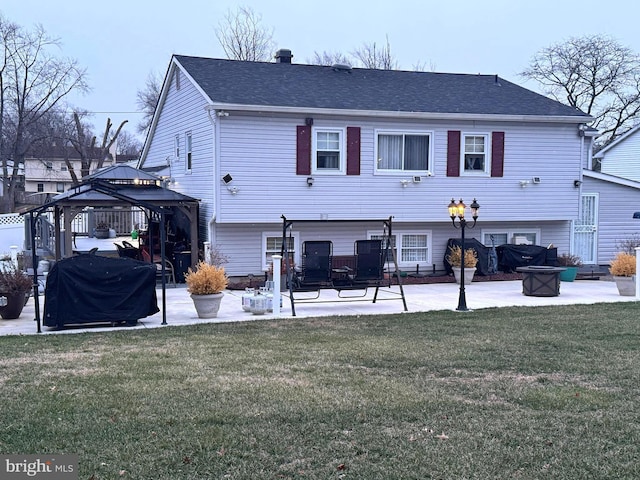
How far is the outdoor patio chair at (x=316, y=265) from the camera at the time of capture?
1202 centimetres

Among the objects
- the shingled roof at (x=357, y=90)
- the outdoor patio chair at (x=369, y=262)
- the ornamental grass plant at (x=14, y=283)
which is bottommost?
the ornamental grass plant at (x=14, y=283)

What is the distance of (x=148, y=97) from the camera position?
156ft

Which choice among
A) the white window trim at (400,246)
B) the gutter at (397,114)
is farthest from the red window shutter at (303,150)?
the white window trim at (400,246)

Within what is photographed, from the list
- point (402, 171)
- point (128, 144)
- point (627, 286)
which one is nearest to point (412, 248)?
point (402, 171)

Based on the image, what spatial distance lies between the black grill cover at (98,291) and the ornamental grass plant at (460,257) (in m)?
8.18

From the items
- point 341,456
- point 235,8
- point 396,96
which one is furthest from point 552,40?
point 341,456

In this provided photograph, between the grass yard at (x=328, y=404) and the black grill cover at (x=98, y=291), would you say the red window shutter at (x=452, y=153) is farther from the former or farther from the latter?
the black grill cover at (x=98, y=291)

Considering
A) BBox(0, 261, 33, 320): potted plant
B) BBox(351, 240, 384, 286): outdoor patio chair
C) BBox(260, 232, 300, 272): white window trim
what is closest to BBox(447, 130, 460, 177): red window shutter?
BBox(260, 232, 300, 272): white window trim

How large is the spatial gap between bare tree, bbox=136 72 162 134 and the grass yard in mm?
39722

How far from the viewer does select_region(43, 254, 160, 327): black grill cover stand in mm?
10125

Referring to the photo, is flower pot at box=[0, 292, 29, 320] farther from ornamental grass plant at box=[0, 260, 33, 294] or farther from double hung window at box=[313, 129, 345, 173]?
double hung window at box=[313, 129, 345, 173]

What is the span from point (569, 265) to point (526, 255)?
1.30 m

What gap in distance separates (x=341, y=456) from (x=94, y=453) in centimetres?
167

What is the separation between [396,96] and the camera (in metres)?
17.9
